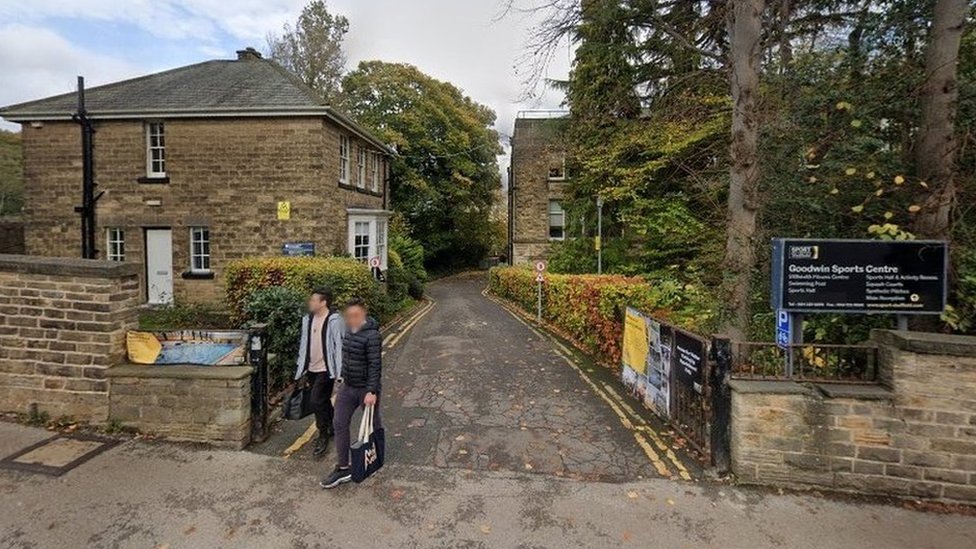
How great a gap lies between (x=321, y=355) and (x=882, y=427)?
541 centimetres

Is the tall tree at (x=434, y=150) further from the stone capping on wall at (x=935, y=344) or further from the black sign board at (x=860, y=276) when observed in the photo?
the stone capping on wall at (x=935, y=344)

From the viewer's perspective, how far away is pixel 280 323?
7102mm

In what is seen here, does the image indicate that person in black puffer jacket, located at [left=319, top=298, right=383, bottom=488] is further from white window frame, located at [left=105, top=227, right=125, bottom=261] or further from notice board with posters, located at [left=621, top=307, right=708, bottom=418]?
white window frame, located at [left=105, top=227, right=125, bottom=261]

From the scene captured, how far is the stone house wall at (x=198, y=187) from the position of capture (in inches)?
544

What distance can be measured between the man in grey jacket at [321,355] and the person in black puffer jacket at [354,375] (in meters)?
0.44

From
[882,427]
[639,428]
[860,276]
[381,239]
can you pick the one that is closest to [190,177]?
[381,239]

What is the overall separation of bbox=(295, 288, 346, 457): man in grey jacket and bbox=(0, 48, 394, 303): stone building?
942cm

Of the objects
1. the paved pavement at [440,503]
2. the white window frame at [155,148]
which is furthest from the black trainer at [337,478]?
the white window frame at [155,148]

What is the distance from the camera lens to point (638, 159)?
16.1m

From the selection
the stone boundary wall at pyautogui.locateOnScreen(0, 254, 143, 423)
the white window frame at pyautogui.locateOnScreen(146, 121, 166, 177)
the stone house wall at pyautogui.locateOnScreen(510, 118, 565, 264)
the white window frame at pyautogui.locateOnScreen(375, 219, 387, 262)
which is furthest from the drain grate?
the stone house wall at pyautogui.locateOnScreen(510, 118, 565, 264)

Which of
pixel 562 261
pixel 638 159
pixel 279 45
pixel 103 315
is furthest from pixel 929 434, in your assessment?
pixel 279 45

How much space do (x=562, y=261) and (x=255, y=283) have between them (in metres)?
13.6

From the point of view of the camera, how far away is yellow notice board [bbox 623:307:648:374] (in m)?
6.84

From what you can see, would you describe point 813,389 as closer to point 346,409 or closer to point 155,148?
point 346,409
